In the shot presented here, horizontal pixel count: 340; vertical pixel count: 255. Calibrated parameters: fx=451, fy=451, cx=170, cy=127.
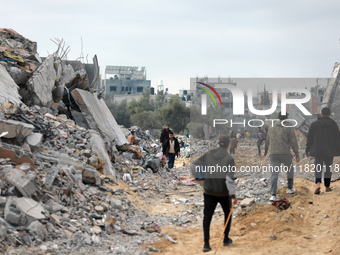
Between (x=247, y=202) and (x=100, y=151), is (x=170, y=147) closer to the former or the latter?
(x=100, y=151)

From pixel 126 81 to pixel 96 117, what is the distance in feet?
233

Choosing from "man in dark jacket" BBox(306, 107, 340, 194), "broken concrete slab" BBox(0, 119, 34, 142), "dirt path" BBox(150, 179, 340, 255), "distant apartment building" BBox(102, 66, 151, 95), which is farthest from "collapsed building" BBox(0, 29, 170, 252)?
"distant apartment building" BBox(102, 66, 151, 95)

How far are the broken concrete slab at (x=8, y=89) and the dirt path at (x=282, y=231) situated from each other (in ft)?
16.4

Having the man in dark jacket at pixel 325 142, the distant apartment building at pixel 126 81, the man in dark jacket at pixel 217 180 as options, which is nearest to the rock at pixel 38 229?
the man in dark jacket at pixel 217 180

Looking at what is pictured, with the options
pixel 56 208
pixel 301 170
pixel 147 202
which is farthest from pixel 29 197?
pixel 301 170

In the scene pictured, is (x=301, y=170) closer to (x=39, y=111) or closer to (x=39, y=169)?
(x=39, y=111)

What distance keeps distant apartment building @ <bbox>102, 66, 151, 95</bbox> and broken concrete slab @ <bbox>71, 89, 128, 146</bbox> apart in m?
68.2

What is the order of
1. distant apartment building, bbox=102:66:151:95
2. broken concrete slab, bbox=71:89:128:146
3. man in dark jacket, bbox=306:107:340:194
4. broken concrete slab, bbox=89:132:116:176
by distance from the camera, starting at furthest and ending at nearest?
distant apartment building, bbox=102:66:151:95, broken concrete slab, bbox=71:89:128:146, broken concrete slab, bbox=89:132:116:176, man in dark jacket, bbox=306:107:340:194

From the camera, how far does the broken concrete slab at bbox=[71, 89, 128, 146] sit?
1270 centimetres

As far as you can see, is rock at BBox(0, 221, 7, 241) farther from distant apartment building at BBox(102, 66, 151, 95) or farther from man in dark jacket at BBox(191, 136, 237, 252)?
distant apartment building at BBox(102, 66, 151, 95)

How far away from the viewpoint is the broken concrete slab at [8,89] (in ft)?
33.8

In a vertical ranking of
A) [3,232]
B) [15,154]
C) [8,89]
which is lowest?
[3,232]

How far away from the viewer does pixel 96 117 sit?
13.0 meters

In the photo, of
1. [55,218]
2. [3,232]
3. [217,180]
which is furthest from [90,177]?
[3,232]
